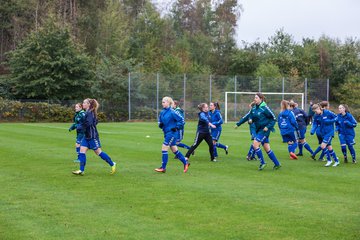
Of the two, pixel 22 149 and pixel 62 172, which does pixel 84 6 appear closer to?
pixel 22 149

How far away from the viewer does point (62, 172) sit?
13375 millimetres

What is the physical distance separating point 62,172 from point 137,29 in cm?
6241

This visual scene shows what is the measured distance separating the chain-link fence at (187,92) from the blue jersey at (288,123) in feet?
95.6

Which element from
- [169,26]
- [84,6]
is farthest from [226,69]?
[84,6]

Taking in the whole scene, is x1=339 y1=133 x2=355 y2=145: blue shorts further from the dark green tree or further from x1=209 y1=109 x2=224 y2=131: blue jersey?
the dark green tree

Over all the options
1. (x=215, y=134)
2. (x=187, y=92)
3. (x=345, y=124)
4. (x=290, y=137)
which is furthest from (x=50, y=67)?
(x=345, y=124)

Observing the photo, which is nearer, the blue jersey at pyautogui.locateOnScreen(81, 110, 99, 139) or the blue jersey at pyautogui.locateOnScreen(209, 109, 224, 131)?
the blue jersey at pyautogui.locateOnScreen(81, 110, 99, 139)

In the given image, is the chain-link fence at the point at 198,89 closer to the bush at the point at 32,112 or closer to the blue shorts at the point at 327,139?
the bush at the point at 32,112

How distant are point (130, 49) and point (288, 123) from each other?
55.1 m

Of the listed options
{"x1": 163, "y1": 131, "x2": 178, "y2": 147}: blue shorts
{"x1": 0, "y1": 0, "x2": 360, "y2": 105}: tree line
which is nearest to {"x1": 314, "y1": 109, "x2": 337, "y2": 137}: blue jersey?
{"x1": 163, "y1": 131, "x2": 178, "y2": 147}: blue shorts

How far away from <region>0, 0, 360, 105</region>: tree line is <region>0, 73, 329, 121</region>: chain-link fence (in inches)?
34.1

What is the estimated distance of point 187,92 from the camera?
1892 inches

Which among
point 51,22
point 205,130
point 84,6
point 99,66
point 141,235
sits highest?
point 84,6

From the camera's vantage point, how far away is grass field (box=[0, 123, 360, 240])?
7559 mm
